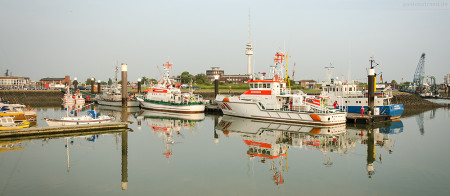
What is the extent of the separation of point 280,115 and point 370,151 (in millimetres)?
10962

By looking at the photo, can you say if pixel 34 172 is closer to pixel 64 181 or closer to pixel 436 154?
pixel 64 181

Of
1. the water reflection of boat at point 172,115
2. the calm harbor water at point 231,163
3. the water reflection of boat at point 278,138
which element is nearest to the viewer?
the calm harbor water at point 231,163

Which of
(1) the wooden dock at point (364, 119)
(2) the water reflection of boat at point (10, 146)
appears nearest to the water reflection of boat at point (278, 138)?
(1) the wooden dock at point (364, 119)

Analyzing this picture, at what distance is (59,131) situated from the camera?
69.6 ft

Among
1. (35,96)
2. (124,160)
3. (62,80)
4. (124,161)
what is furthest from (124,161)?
(62,80)

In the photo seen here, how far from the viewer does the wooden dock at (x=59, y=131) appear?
1950cm

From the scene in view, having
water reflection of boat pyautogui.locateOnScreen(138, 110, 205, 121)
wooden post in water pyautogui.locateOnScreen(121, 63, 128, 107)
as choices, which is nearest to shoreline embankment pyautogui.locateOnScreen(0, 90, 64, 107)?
wooden post in water pyautogui.locateOnScreen(121, 63, 128, 107)

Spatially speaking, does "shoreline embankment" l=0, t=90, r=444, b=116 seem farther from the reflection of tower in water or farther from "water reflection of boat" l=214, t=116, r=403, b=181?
the reflection of tower in water

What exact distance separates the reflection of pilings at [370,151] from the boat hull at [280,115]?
2.92 m

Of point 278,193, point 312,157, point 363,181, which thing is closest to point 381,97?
point 312,157

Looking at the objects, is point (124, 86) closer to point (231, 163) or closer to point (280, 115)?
point (280, 115)

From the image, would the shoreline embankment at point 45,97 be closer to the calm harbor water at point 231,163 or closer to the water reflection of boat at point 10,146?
the calm harbor water at point 231,163

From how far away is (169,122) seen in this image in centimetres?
3020

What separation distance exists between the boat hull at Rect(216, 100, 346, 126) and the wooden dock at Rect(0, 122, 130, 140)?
1199 cm
